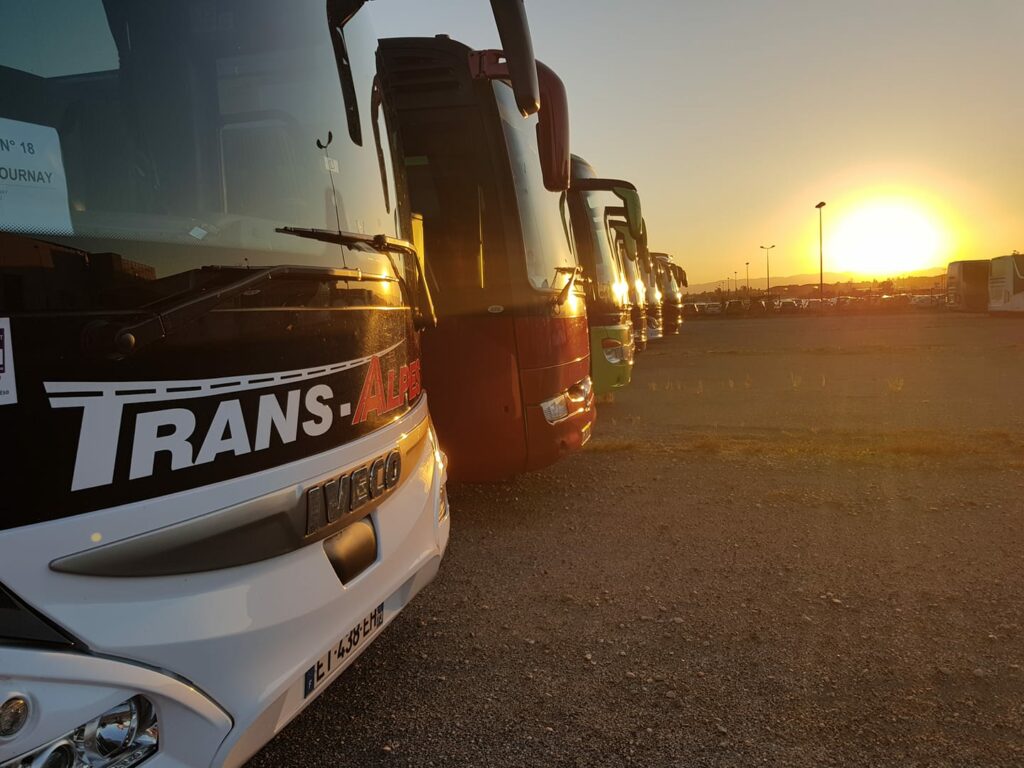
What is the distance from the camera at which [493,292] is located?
197 inches

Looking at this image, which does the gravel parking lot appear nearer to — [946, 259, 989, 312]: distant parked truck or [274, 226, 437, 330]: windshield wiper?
[274, 226, 437, 330]: windshield wiper

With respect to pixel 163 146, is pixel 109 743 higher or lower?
lower

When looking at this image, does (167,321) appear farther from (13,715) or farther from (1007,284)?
(1007,284)

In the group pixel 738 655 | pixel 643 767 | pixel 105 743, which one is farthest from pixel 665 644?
pixel 105 743

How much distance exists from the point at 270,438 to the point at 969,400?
10537 mm

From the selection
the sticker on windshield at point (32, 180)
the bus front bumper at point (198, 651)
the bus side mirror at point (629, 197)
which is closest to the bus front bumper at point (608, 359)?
the bus side mirror at point (629, 197)

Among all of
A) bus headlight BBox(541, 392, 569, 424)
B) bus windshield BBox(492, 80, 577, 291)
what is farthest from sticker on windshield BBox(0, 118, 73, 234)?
bus headlight BBox(541, 392, 569, 424)

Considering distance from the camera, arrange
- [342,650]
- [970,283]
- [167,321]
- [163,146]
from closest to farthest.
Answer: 1. [167,321]
2. [163,146]
3. [342,650]
4. [970,283]

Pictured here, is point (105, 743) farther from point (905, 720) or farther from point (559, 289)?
point (559, 289)

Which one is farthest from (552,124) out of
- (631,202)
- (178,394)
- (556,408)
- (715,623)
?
(631,202)

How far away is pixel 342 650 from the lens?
7.64 ft

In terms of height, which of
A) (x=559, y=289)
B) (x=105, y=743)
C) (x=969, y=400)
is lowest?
(x=969, y=400)

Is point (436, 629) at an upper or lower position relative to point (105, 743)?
lower

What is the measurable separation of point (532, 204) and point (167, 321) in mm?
3737
